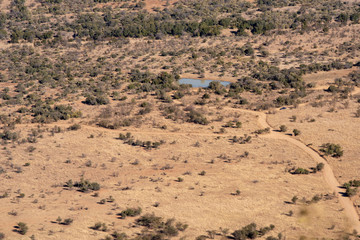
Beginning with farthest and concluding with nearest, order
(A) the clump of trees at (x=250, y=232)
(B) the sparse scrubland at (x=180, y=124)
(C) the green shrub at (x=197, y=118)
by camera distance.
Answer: (C) the green shrub at (x=197, y=118) → (B) the sparse scrubland at (x=180, y=124) → (A) the clump of trees at (x=250, y=232)

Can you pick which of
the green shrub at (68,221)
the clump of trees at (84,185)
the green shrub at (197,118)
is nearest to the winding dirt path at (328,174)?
the green shrub at (197,118)

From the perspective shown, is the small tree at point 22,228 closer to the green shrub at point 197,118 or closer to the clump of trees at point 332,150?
the green shrub at point 197,118

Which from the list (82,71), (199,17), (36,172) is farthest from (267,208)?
(199,17)

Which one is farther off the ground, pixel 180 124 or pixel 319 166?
pixel 180 124

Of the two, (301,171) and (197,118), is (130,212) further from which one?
(197,118)

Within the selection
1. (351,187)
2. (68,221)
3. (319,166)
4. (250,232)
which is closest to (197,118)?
(319,166)

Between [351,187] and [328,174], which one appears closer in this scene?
[351,187]

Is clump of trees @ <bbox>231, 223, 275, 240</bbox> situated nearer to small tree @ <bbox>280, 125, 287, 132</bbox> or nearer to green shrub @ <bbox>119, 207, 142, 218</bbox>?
green shrub @ <bbox>119, 207, 142, 218</bbox>
